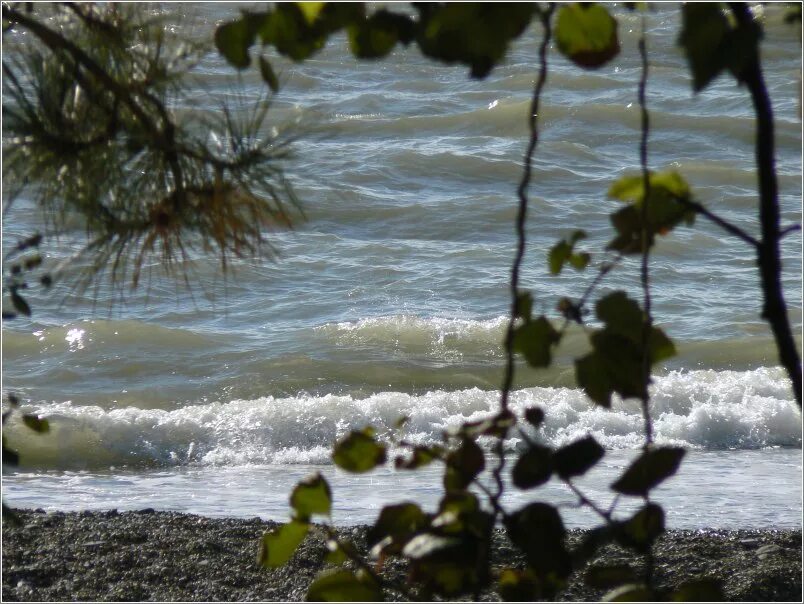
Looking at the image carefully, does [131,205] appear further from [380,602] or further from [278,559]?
[380,602]

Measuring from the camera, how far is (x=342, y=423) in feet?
20.4

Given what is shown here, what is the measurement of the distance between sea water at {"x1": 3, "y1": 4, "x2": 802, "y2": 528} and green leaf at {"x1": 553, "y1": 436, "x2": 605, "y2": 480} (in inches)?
26.3

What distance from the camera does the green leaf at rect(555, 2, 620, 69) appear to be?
1140 mm

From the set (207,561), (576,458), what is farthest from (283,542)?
(207,561)

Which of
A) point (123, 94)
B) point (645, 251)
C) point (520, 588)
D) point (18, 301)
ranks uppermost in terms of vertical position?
point (123, 94)

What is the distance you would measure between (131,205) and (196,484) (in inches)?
153

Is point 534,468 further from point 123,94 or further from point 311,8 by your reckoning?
point 123,94

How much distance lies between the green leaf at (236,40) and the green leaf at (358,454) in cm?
46

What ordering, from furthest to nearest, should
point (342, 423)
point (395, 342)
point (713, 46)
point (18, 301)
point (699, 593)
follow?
point (395, 342), point (342, 423), point (18, 301), point (699, 593), point (713, 46)

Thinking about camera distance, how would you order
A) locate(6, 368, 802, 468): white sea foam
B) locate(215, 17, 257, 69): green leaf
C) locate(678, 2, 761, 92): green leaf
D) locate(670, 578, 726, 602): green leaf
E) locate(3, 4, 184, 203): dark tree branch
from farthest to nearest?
locate(6, 368, 802, 468): white sea foam
locate(3, 4, 184, 203): dark tree branch
locate(215, 17, 257, 69): green leaf
locate(670, 578, 726, 602): green leaf
locate(678, 2, 761, 92): green leaf

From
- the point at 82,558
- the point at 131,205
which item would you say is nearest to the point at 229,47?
the point at 131,205

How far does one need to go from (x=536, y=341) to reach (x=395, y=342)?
6634mm

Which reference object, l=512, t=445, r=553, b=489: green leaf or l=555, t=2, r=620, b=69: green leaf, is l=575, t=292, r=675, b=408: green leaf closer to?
l=512, t=445, r=553, b=489: green leaf

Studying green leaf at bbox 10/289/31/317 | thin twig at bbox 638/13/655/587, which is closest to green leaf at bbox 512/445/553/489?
thin twig at bbox 638/13/655/587
